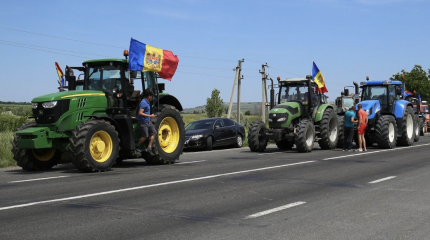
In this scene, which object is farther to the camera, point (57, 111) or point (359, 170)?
point (359, 170)

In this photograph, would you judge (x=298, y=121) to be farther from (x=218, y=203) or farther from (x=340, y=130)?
(x=218, y=203)

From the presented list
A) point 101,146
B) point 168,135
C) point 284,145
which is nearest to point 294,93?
point 284,145

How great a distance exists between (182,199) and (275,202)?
1.51m

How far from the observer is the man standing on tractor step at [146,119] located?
13.9 metres

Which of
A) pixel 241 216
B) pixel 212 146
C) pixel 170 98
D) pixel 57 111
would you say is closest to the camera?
pixel 241 216

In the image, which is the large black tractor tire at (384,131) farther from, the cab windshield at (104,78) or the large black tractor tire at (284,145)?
the cab windshield at (104,78)

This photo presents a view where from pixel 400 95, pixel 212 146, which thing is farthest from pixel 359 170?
pixel 400 95

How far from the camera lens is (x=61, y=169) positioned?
13867 millimetres

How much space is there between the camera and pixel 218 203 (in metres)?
8.55

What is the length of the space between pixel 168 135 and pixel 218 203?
7202 mm

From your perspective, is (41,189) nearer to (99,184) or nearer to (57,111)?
(99,184)

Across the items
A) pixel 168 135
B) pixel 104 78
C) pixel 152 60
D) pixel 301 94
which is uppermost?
pixel 152 60

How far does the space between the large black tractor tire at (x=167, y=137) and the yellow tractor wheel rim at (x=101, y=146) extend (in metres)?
1.72

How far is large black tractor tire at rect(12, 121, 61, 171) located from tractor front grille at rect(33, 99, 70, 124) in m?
0.43
